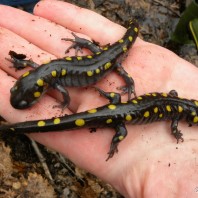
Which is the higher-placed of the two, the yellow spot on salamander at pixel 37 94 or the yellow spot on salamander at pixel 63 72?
the yellow spot on salamander at pixel 63 72

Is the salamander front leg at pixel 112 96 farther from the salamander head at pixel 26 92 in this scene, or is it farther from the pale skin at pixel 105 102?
the salamander head at pixel 26 92

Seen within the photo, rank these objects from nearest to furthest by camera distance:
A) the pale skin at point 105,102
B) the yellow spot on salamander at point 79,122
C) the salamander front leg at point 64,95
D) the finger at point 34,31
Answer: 1. the pale skin at point 105,102
2. the yellow spot on salamander at point 79,122
3. the salamander front leg at point 64,95
4. the finger at point 34,31

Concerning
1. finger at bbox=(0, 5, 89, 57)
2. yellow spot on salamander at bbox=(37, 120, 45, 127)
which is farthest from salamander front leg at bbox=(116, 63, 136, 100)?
yellow spot on salamander at bbox=(37, 120, 45, 127)

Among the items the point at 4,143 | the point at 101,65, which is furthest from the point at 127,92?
the point at 4,143

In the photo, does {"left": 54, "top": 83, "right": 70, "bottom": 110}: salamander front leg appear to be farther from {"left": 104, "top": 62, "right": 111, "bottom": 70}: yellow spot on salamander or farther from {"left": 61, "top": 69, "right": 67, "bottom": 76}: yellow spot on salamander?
{"left": 104, "top": 62, "right": 111, "bottom": 70}: yellow spot on salamander

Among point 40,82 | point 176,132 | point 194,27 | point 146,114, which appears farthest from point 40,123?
point 194,27

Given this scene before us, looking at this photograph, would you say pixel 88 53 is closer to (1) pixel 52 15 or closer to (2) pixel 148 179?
(1) pixel 52 15

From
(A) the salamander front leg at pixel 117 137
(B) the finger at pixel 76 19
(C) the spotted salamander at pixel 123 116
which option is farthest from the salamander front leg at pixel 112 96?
(B) the finger at pixel 76 19

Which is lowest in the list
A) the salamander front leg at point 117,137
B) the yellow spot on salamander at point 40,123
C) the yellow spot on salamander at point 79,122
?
the salamander front leg at point 117,137

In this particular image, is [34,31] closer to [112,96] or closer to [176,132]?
[112,96]
